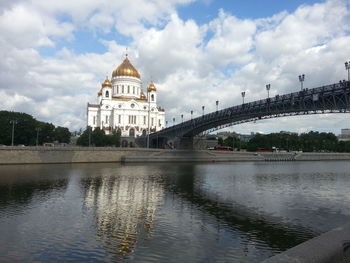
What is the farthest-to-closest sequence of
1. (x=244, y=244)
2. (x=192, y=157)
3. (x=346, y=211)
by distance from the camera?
1. (x=192, y=157)
2. (x=346, y=211)
3. (x=244, y=244)

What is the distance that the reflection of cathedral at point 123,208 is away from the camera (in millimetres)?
12734

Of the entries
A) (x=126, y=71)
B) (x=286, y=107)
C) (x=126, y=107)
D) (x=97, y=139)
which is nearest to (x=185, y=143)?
(x=97, y=139)

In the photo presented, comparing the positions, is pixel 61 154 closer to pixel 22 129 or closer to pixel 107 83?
pixel 22 129

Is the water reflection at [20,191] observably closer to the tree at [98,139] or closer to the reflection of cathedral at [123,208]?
the reflection of cathedral at [123,208]

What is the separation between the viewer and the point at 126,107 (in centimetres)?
10281

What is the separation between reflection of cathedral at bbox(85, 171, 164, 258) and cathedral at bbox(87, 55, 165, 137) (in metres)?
74.0

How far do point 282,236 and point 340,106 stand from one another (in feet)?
61.9

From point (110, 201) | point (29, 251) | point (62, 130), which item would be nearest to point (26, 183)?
point (110, 201)

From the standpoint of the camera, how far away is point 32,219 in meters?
15.1

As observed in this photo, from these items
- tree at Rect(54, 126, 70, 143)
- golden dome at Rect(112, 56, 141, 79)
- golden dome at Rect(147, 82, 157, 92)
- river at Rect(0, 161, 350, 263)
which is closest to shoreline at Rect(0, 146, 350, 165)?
river at Rect(0, 161, 350, 263)

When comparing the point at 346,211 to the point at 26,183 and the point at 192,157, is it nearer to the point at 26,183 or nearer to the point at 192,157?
the point at 26,183

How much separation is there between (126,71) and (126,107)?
1298 cm

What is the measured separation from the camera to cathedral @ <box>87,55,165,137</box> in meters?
102

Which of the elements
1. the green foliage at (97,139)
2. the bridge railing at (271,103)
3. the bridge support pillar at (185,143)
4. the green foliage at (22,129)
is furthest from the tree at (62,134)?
the bridge railing at (271,103)
